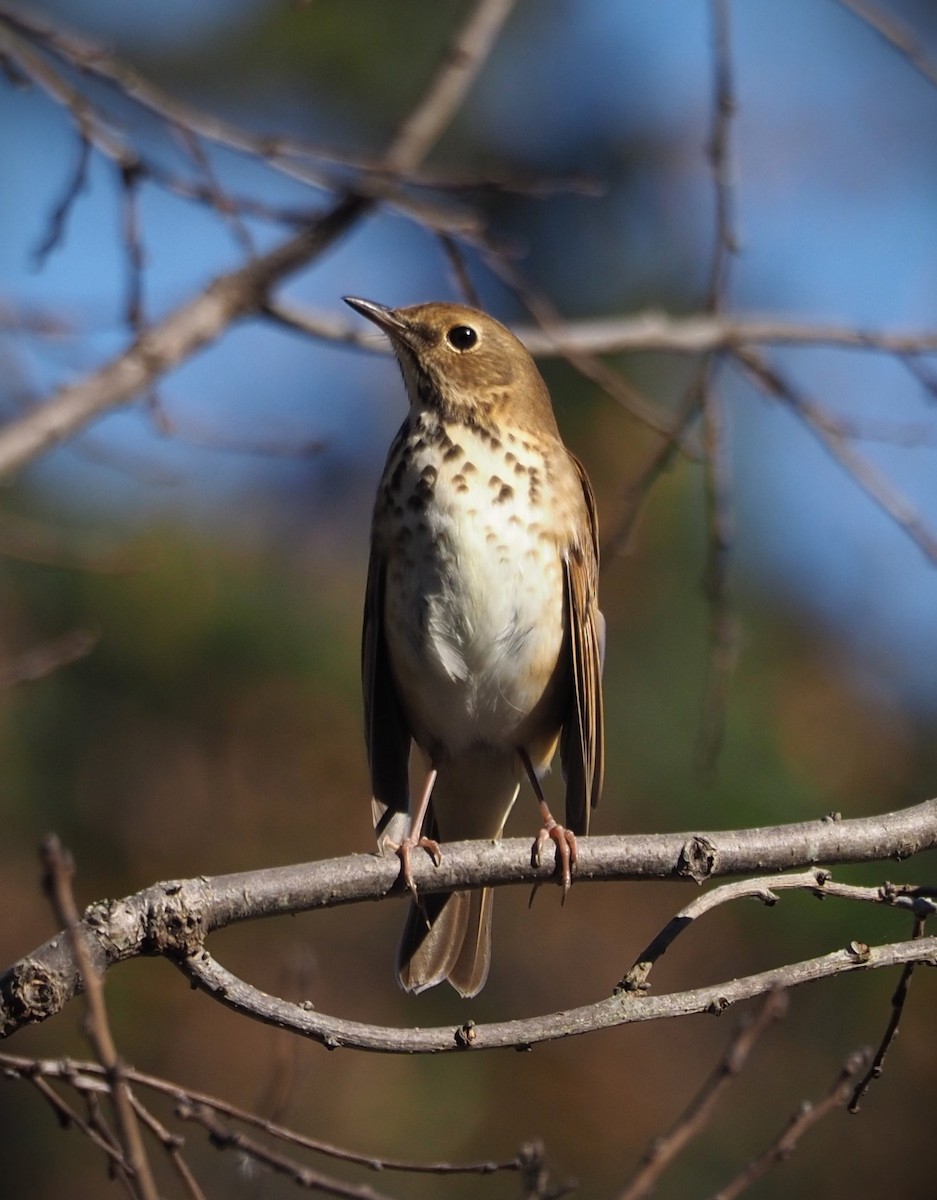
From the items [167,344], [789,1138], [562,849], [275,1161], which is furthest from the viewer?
[167,344]

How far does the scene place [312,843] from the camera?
20.9 ft

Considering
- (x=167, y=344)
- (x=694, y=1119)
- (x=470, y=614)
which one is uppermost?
(x=167, y=344)

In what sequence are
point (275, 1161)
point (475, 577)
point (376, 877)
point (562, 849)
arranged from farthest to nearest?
point (475, 577) → point (562, 849) → point (376, 877) → point (275, 1161)

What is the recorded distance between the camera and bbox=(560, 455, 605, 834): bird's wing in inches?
172

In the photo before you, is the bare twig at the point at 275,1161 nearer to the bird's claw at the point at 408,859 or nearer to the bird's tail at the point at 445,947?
the bird's claw at the point at 408,859

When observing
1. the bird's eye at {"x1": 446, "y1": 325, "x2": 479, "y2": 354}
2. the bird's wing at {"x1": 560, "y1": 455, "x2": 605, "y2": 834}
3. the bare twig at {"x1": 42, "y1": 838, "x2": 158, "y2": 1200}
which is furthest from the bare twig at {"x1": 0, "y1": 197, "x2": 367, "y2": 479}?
the bare twig at {"x1": 42, "y1": 838, "x2": 158, "y2": 1200}

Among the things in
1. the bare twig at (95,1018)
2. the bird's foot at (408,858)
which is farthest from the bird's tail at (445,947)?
the bare twig at (95,1018)

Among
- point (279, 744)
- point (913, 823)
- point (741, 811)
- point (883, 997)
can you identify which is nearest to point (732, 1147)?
point (883, 997)

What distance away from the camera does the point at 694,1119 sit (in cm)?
237

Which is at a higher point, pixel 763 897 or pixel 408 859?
pixel 408 859

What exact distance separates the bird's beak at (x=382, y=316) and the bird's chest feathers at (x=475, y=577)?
0.41 m

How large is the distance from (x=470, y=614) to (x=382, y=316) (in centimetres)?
99

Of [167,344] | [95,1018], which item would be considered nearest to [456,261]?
[167,344]

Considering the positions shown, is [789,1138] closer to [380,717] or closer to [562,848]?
[562,848]
